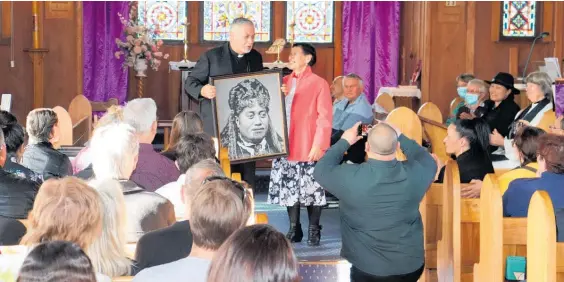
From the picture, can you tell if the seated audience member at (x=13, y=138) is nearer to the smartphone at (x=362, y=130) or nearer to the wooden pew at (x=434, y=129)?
the smartphone at (x=362, y=130)

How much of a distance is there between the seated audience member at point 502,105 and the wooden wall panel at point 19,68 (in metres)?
5.65

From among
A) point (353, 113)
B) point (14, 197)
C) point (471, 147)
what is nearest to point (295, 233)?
point (353, 113)

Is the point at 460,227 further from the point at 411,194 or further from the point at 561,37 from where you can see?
the point at 561,37

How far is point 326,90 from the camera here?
23.0 feet

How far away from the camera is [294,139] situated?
7.08m

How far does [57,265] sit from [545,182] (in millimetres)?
3002

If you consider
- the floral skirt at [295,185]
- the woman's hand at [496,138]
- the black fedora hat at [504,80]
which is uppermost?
the black fedora hat at [504,80]

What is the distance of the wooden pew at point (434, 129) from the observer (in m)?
8.38

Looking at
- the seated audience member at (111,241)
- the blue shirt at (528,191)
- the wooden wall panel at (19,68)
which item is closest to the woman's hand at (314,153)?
the blue shirt at (528,191)

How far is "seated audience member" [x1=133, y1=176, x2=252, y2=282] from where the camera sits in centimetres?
282

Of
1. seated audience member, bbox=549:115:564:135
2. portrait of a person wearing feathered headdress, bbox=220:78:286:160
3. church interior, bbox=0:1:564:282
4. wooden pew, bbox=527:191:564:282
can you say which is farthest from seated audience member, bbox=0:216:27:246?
seated audience member, bbox=549:115:564:135

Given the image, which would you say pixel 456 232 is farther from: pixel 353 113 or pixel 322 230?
pixel 353 113

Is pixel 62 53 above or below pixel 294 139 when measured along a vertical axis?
above

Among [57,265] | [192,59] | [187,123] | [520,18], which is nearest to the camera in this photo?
[57,265]
